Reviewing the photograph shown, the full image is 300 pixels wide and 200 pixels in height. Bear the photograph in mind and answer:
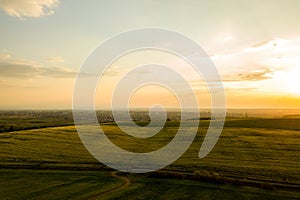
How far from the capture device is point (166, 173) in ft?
154

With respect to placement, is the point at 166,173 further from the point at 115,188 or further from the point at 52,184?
the point at 52,184

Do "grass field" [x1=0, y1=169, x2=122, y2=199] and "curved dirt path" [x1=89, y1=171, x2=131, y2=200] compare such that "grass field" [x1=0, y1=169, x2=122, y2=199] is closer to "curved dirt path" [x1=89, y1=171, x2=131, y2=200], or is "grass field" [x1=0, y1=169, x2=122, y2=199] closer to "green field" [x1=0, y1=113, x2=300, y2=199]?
"green field" [x1=0, y1=113, x2=300, y2=199]

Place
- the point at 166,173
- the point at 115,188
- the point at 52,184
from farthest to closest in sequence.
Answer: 1. the point at 166,173
2. the point at 52,184
3. the point at 115,188

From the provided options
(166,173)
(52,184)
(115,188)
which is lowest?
(115,188)

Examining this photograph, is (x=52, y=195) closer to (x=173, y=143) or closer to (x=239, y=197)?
(x=239, y=197)

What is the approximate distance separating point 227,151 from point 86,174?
3135cm

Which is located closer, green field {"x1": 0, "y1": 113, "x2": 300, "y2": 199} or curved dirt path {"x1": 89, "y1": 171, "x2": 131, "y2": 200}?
curved dirt path {"x1": 89, "y1": 171, "x2": 131, "y2": 200}

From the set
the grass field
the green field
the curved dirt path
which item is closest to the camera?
the curved dirt path

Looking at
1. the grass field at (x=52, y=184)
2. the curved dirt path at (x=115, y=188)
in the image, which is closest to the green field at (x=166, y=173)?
the grass field at (x=52, y=184)

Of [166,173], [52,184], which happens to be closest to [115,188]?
[52,184]

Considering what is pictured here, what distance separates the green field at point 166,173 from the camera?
127 feet

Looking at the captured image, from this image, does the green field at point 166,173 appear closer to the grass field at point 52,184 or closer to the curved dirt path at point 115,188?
the grass field at point 52,184

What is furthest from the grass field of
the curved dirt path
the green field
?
the curved dirt path

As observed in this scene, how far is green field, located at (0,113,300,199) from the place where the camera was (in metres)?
38.6
